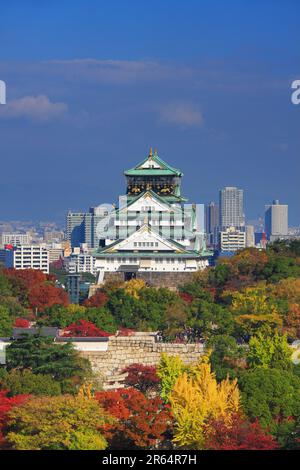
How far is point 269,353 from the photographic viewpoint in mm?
45938

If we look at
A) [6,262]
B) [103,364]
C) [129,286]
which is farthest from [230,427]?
[6,262]

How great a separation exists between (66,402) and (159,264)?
1170 inches

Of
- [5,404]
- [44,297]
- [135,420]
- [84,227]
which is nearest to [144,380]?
[5,404]

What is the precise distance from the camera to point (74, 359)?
148 feet

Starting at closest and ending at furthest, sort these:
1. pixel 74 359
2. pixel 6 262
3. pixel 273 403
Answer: pixel 273 403
pixel 74 359
pixel 6 262

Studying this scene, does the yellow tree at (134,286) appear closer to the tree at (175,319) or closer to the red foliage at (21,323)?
the tree at (175,319)

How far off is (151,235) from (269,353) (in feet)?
78.3

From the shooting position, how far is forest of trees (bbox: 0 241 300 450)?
38.8m

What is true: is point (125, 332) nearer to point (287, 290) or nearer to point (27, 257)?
point (287, 290)

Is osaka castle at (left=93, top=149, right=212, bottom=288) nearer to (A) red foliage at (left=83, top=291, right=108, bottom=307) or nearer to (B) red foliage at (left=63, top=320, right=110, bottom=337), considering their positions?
(A) red foliage at (left=83, top=291, right=108, bottom=307)

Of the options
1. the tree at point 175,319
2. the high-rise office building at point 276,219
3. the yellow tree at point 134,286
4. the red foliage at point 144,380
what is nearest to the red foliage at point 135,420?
the red foliage at point 144,380

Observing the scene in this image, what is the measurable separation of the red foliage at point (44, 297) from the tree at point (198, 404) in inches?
693

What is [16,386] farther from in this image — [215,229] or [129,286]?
[215,229]

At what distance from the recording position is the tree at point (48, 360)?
145 ft
